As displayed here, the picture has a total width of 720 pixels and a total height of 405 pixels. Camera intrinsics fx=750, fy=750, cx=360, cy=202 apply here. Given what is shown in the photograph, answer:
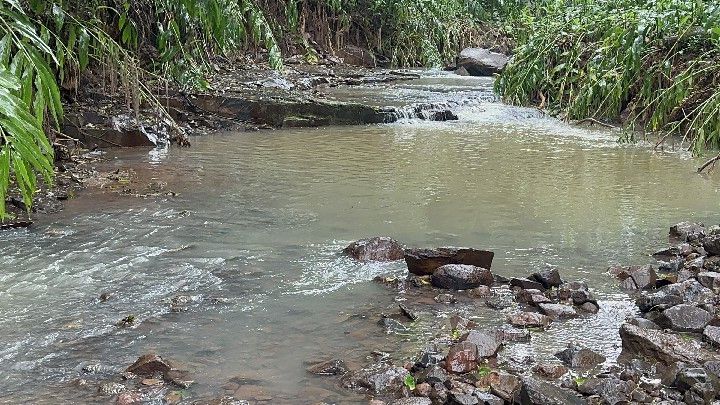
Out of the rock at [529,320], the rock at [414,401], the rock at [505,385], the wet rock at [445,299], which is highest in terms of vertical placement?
the rock at [505,385]

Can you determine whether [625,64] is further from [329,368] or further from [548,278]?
[329,368]

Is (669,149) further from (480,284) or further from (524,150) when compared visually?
(480,284)

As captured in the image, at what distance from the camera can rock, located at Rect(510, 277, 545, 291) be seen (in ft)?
9.94

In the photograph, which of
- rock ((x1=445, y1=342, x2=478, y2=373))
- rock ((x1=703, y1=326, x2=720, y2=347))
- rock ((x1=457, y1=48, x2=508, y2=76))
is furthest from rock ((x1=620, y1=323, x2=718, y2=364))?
rock ((x1=457, y1=48, x2=508, y2=76))

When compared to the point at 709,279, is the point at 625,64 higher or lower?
higher

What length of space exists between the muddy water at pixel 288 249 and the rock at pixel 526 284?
208 mm

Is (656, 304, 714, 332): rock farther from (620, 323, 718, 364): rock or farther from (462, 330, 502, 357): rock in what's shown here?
(462, 330, 502, 357): rock

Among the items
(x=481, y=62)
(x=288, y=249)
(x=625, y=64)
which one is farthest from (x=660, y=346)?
(x=481, y=62)

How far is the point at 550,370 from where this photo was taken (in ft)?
7.41

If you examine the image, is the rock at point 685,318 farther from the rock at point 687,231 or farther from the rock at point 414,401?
the rock at point 687,231

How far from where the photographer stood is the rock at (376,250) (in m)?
3.48

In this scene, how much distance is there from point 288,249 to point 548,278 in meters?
1.26

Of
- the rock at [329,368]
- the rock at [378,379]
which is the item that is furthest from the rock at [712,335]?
the rock at [329,368]

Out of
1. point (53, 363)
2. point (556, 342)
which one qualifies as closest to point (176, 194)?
point (53, 363)
